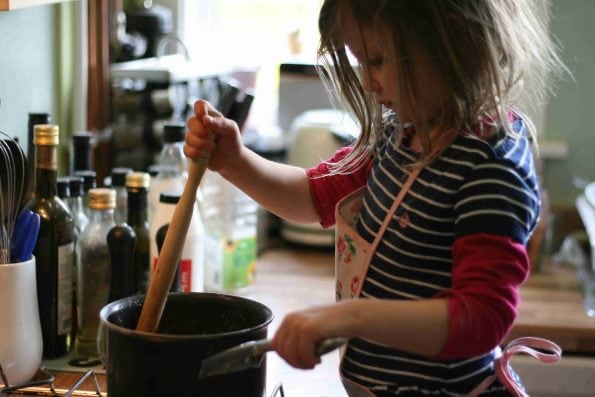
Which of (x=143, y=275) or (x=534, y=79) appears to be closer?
→ (x=534, y=79)

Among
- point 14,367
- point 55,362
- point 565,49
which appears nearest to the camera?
point 14,367

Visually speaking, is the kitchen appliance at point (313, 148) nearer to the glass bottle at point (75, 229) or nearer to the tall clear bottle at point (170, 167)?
the tall clear bottle at point (170, 167)

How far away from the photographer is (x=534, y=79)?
957 mm

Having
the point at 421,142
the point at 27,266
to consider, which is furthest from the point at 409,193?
the point at 27,266

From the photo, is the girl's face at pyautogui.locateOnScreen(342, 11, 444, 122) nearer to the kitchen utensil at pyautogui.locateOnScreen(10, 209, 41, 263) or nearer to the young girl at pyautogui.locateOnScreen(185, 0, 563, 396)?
the young girl at pyautogui.locateOnScreen(185, 0, 563, 396)

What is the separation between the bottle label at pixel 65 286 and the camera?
46.7 inches

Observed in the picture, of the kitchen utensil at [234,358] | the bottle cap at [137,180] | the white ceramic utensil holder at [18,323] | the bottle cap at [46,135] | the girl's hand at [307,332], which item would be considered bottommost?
the white ceramic utensil holder at [18,323]

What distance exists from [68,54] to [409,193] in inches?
35.1

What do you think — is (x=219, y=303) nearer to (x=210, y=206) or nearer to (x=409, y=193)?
(x=409, y=193)

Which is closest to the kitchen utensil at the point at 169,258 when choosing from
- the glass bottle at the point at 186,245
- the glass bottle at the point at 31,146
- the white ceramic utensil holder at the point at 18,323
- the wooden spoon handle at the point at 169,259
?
the wooden spoon handle at the point at 169,259

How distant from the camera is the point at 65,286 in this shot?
1198 mm

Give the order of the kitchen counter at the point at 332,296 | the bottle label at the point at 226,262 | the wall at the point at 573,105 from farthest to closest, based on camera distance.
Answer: the wall at the point at 573,105, the bottle label at the point at 226,262, the kitchen counter at the point at 332,296

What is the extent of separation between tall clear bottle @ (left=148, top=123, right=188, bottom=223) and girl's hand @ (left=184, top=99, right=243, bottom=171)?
436mm

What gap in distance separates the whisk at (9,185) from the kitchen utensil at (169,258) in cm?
27
